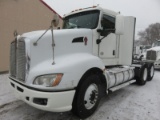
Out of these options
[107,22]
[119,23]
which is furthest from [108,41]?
[119,23]

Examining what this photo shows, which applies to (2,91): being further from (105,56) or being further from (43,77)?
(105,56)

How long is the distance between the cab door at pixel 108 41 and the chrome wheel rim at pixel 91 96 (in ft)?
3.40

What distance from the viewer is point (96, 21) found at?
4129 millimetres

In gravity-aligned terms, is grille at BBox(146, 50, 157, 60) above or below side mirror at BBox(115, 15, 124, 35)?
below

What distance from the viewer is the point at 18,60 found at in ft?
10.9

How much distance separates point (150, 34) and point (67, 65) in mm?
57694

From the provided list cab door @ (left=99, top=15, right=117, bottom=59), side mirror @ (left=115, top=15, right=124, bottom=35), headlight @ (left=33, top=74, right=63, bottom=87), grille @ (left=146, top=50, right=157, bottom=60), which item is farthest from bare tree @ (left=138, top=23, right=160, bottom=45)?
headlight @ (left=33, top=74, right=63, bottom=87)

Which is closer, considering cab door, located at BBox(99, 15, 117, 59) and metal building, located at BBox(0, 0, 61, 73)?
cab door, located at BBox(99, 15, 117, 59)

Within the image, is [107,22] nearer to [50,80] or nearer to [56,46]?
[56,46]

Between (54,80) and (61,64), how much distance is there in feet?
1.09

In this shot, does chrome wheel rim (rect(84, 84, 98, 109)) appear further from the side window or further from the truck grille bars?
the side window

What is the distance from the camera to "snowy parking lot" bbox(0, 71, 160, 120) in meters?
3.57

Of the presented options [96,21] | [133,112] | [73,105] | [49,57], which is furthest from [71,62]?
[133,112]

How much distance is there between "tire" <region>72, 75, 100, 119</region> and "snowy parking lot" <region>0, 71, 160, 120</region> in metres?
0.21
